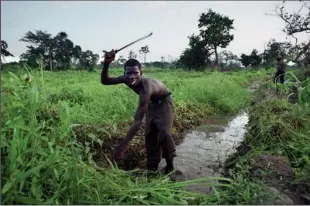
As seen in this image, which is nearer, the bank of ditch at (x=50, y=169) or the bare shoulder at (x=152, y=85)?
the bank of ditch at (x=50, y=169)

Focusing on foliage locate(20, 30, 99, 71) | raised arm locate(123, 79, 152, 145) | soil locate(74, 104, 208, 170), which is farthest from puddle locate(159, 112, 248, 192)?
foliage locate(20, 30, 99, 71)

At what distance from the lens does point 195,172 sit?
14.6ft

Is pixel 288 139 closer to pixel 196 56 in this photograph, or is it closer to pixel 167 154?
pixel 167 154

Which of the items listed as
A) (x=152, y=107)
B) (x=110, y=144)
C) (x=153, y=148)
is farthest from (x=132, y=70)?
(x=110, y=144)

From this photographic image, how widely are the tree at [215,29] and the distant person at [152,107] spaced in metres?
36.1

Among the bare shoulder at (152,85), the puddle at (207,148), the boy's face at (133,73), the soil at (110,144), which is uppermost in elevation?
the boy's face at (133,73)

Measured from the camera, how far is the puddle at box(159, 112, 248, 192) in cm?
448

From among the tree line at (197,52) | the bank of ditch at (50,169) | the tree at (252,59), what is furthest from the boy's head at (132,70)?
the tree at (252,59)

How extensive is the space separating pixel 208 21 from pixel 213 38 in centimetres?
235

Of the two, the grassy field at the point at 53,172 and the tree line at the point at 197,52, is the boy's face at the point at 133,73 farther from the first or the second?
the tree line at the point at 197,52

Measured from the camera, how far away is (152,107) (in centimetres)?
399

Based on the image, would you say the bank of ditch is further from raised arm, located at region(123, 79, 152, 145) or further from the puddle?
the puddle

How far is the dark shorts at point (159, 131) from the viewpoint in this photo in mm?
3903

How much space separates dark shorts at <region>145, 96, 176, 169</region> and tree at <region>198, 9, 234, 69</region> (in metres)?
36.1
